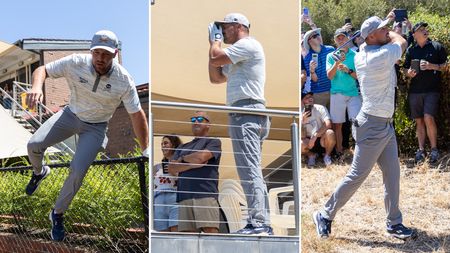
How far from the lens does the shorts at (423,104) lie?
607 centimetres

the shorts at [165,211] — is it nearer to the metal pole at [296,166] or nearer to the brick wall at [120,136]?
the metal pole at [296,166]

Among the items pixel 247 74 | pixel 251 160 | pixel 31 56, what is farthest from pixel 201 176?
pixel 31 56

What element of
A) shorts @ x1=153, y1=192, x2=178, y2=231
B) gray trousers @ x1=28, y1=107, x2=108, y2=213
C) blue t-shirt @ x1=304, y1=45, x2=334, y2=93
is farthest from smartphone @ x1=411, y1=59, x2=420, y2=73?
gray trousers @ x1=28, y1=107, x2=108, y2=213

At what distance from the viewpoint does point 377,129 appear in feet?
14.2

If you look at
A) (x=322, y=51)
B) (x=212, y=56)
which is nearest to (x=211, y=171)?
(x=212, y=56)

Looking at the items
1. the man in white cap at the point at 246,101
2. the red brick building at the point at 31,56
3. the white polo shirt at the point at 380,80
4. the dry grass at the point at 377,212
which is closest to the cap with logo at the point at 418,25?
the dry grass at the point at 377,212

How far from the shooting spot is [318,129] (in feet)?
21.5

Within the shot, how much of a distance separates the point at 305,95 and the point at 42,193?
2.92m

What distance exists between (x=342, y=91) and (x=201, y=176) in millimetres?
2773

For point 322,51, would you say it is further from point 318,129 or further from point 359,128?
point 359,128

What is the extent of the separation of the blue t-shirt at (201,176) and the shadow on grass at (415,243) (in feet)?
3.36

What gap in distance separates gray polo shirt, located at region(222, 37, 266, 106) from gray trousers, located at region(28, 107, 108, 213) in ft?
2.85

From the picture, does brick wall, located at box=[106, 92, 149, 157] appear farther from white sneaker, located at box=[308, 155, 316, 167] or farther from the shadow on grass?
the shadow on grass

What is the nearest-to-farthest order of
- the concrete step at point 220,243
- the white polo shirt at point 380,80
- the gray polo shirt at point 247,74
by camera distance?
the concrete step at point 220,243 → the gray polo shirt at point 247,74 → the white polo shirt at point 380,80
